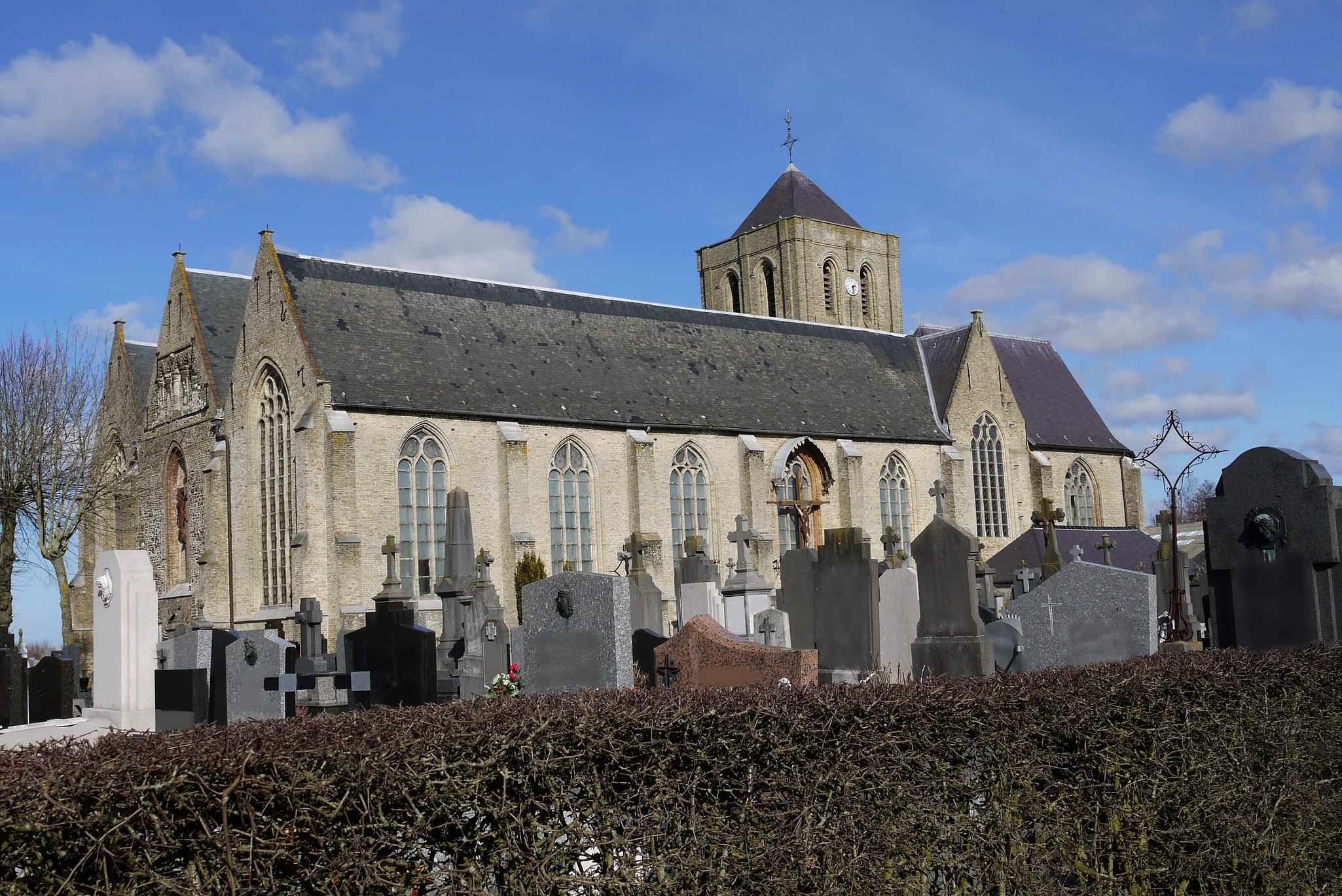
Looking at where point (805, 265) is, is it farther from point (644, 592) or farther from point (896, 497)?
point (644, 592)

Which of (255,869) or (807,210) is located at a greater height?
(807,210)

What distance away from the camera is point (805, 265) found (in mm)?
44406

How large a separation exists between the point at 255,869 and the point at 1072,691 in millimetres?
3831

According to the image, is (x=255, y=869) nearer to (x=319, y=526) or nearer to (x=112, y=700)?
(x=112, y=700)

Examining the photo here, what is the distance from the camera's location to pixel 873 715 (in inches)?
204

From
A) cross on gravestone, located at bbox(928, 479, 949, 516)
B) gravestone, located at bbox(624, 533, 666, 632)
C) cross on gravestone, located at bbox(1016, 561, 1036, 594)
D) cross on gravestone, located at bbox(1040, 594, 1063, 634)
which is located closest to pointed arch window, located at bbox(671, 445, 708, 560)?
cross on gravestone, located at bbox(1016, 561, 1036, 594)

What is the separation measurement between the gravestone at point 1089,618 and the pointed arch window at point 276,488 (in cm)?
2017

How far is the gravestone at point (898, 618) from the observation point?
40.8 ft

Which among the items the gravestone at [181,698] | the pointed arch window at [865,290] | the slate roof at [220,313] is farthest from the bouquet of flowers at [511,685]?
the pointed arch window at [865,290]

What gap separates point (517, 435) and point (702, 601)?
12.8 m

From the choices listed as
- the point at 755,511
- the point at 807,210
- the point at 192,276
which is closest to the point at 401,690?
the point at 755,511

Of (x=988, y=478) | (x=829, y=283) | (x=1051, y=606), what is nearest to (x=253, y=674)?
(x=1051, y=606)

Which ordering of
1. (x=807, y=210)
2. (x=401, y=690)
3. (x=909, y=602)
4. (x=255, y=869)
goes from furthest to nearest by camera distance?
1. (x=807, y=210)
2. (x=909, y=602)
3. (x=401, y=690)
4. (x=255, y=869)

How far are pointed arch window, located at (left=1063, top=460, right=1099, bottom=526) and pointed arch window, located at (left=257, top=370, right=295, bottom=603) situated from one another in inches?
971
